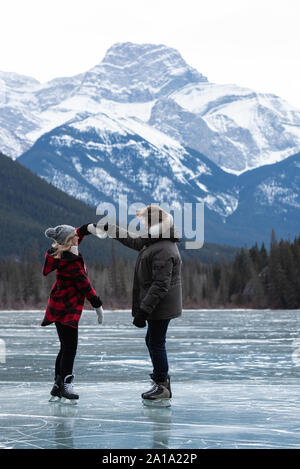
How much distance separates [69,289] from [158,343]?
157 centimetres

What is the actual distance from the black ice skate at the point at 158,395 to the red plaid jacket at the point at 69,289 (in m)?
1.48

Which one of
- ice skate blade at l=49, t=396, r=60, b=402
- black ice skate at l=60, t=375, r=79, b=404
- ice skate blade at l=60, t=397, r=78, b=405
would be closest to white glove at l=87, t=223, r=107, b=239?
black ice skate at l=60, t=375, r=79, b=404

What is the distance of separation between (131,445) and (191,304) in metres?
167

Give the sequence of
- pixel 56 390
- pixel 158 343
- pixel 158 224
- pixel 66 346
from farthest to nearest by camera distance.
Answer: pixel 56 390 < pixel 66 346 < pixel 158 343 < pixel 158 224

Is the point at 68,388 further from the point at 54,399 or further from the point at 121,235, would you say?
the point at 121,235

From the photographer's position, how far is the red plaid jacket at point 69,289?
12945 mm

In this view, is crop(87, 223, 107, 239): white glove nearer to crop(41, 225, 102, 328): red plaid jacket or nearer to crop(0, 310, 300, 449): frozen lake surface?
crop(41, 225, 102, 328): red plaid jacket

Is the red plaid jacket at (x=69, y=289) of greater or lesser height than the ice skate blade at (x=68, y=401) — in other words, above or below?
above

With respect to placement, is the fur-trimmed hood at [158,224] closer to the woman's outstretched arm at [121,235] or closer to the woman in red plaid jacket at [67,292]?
the woman's outstretched arm at [121,235]

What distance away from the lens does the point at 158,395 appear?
1294 centimetres

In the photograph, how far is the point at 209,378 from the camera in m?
18.0

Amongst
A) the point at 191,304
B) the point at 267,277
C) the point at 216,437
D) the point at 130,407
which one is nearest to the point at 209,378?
the point at 130,407

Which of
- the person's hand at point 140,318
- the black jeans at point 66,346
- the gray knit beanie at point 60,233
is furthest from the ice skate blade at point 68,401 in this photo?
the gray knit beanie at point 60,233

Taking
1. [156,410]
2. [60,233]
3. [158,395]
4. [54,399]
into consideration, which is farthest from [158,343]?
[60,233]
